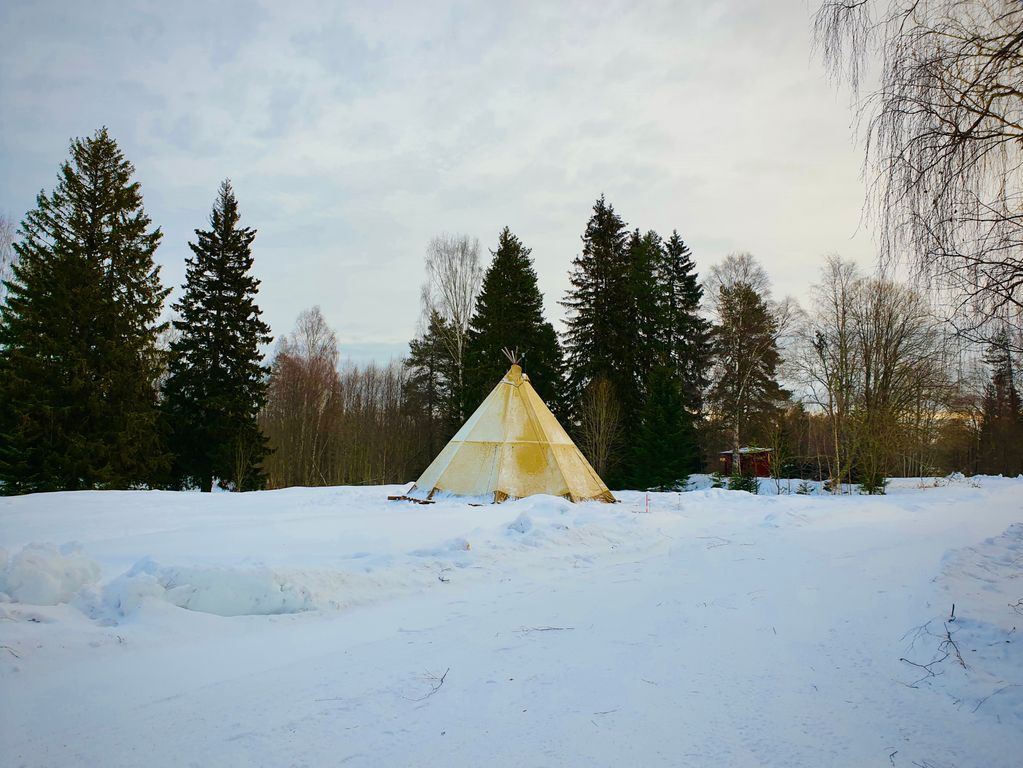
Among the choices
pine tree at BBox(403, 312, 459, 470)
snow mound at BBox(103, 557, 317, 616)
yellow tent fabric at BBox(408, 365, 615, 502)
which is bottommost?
snow mound at BBox(103, 557, 317, 616)

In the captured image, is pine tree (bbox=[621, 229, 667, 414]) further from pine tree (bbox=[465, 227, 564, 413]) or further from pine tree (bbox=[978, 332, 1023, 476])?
pine tree (bbox=[978, 332, 1023, 476])

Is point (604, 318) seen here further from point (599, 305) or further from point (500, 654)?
point (500, 654)

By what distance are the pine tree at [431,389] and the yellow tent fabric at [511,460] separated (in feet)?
46.8

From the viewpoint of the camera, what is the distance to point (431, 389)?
104 ft

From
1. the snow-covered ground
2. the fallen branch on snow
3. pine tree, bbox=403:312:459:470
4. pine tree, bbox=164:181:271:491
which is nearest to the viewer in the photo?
the snow-covered ground

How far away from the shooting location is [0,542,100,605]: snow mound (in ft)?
13.3

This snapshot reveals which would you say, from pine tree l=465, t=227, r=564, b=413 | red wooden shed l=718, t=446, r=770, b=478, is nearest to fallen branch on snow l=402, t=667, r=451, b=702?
pine tree l=465, t=227, r=564, b=413

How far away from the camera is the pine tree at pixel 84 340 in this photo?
15.8 meters

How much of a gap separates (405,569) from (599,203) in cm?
2696

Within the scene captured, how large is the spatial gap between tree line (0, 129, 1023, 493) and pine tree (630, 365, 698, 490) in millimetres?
89

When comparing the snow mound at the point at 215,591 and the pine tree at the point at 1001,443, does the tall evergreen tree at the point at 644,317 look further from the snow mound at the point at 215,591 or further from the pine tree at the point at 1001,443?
the snow mound at the point at 215,591

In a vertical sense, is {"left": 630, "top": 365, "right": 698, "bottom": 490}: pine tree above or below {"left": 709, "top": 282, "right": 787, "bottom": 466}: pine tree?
below

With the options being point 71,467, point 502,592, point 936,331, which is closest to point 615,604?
point 502,592

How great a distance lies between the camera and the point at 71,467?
629 inches
